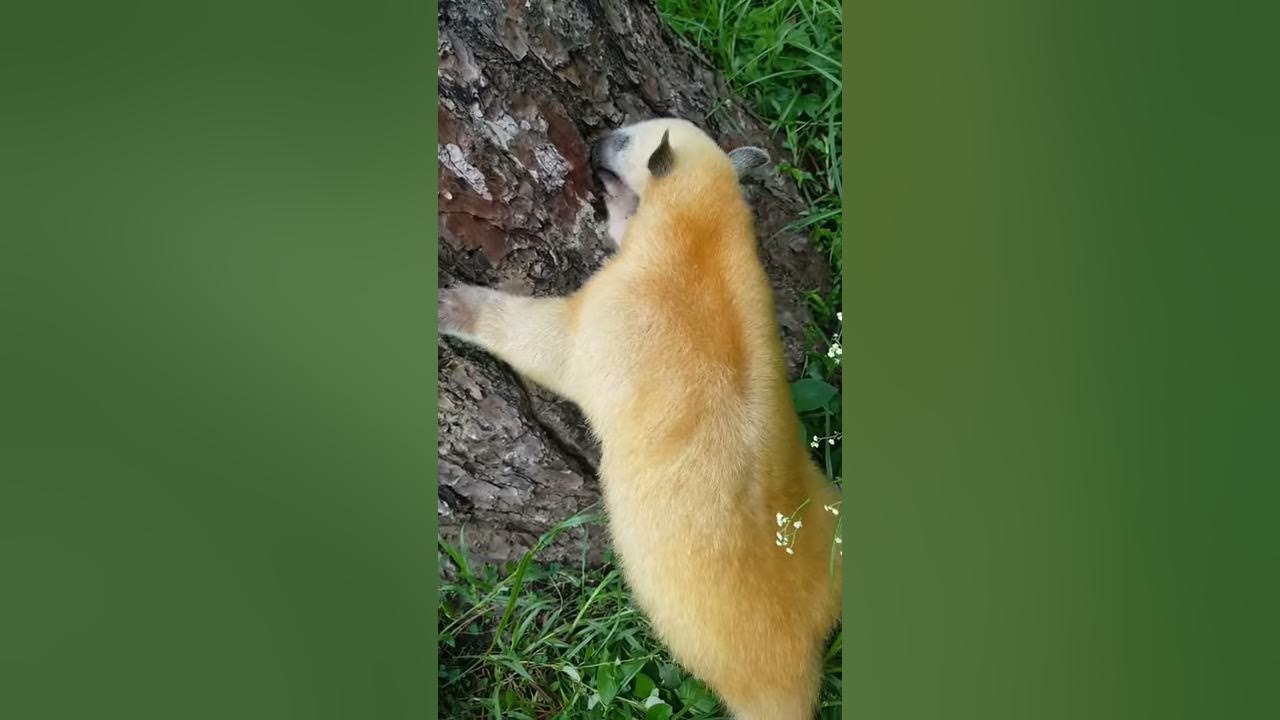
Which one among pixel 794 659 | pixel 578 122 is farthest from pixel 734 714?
pixel 578 122

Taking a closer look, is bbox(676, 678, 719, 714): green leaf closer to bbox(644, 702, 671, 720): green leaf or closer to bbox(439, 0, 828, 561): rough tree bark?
bbox(644, 702, 671, 720): green leaf

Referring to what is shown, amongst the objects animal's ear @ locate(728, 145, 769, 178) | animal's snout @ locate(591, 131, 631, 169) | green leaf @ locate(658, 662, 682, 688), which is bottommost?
green leaf @ locate(658, 662, 682, 688)

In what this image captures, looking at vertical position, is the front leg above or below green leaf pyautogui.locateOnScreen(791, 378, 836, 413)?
above

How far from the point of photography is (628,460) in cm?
175

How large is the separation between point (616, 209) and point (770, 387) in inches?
15.8
